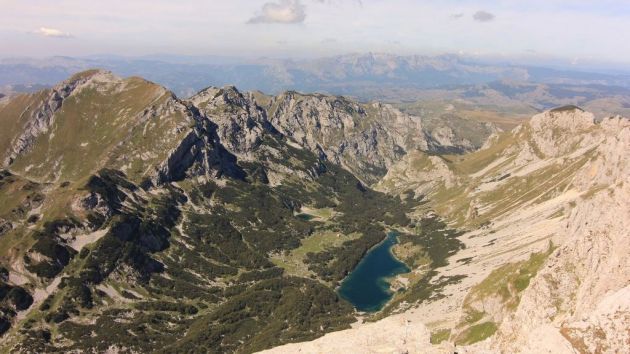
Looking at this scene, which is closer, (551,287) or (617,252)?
(617,252)

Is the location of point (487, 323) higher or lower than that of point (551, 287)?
lower

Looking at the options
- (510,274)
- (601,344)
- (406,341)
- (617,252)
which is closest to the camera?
(601,344)

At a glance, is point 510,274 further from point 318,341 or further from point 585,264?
point 318,341

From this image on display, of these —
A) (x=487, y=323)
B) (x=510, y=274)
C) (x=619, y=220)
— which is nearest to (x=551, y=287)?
(x=619, y=220)

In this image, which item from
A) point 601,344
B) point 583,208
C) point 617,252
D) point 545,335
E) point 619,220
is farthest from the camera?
point 583,208

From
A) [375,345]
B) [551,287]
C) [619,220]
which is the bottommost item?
[551,287]

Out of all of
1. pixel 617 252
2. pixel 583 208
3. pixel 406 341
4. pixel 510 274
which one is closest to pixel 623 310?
pixel 406 341

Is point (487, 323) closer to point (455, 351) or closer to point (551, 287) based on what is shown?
point (551, 287)

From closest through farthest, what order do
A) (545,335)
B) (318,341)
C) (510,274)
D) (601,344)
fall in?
(601,344), (545,335), (318,341), (510,274)

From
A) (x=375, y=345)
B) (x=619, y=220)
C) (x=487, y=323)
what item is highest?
(x=619, y=220)
